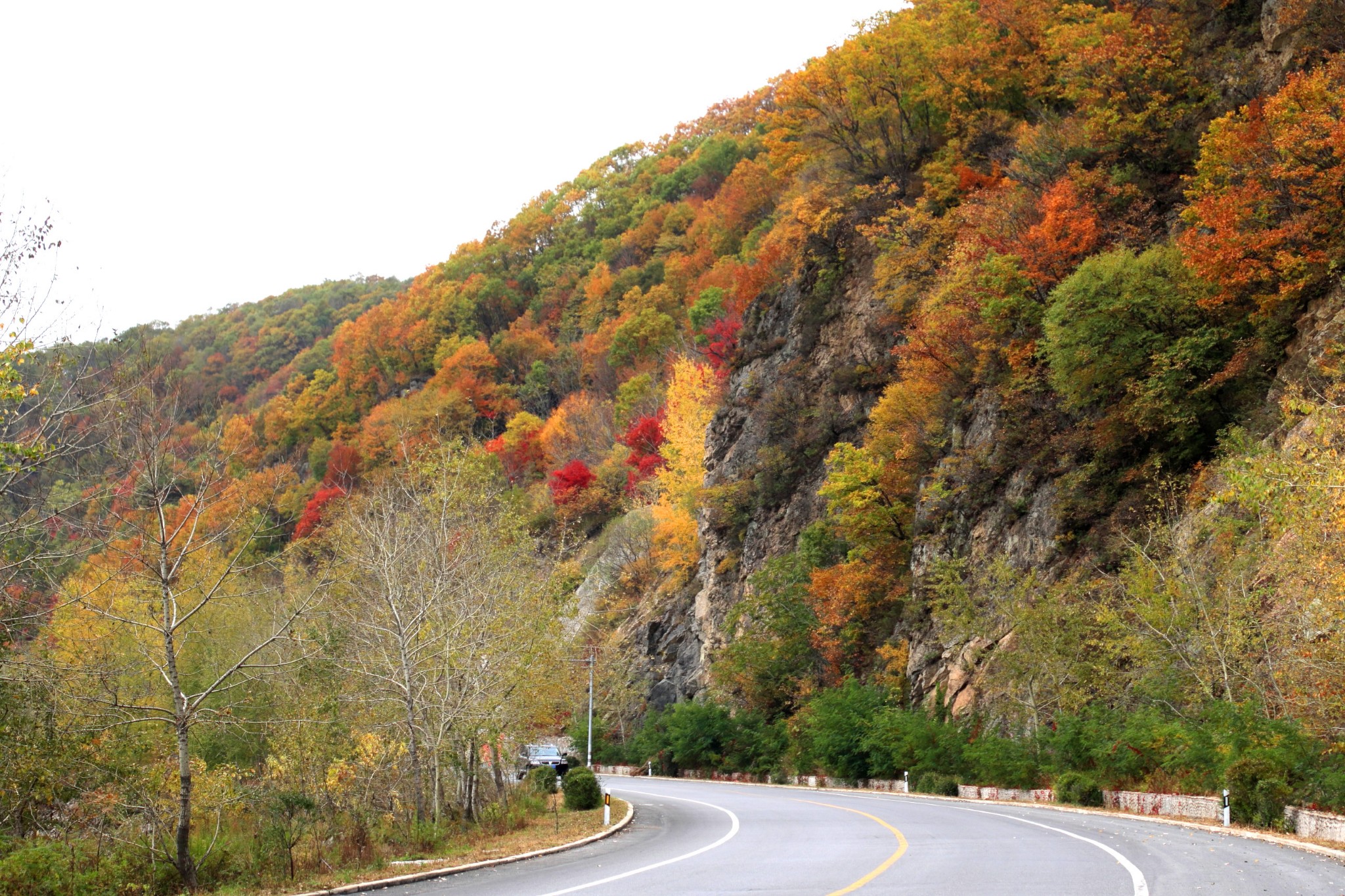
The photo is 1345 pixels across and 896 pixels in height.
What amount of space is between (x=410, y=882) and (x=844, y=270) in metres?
41.4

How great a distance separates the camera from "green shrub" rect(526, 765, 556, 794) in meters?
30.4

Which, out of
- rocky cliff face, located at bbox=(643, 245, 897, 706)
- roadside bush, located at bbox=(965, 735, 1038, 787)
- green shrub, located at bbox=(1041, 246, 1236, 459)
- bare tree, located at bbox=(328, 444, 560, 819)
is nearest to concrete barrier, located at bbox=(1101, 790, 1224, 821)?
roadside bush, located at bbox=(965, 735, 1038, 787)

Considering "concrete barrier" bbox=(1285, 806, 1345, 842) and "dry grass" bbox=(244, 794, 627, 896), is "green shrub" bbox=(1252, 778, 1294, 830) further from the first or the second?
"dry grass" bbox=(244, 794, 627, 896)

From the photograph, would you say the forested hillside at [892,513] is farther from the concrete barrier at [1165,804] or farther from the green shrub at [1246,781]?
the concrete barrier at [1165,804]

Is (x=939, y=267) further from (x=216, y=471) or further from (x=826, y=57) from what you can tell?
(x=216, y=471)

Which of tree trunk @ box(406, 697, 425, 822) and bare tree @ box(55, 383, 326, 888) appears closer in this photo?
bare tree @ box(55, 383, 326, 888)

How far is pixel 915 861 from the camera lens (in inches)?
523

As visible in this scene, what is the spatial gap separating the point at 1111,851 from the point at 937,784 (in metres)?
16.9

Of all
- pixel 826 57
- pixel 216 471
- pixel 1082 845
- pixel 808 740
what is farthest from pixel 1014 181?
pixel 216 471

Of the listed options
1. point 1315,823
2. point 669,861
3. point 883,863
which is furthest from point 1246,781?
point 669,861

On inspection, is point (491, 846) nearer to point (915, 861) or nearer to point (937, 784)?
point (915, 861)

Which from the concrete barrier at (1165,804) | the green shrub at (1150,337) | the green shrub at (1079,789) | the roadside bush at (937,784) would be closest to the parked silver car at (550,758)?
Answer: the roadside bush at (937,784)

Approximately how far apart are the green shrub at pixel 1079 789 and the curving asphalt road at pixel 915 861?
7.97ft

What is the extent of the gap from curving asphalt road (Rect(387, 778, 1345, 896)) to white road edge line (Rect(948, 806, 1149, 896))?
5cm
